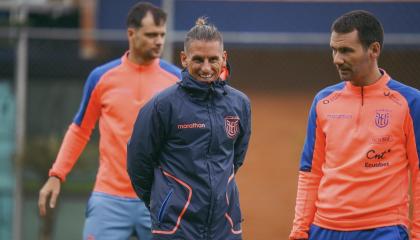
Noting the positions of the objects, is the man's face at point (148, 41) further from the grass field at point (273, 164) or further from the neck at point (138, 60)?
the grass field at point (273, 164)

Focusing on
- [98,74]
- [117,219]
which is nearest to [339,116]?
[117,219]

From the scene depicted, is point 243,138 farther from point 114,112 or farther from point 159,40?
point 159,40

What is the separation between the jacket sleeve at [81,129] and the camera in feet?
21.3

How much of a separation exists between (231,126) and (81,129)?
1.87 metres

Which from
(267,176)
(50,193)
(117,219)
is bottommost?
(267,176)

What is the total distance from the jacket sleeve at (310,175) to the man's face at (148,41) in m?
1.73

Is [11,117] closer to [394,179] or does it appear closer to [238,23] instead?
[238,23]

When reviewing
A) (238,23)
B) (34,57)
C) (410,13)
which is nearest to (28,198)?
(34,57)

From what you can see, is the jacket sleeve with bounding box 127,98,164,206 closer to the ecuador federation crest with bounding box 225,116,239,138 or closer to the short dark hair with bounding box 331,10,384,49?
the ecuador federation crest with bounding box 225,116,239,138

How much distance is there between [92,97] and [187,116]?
5.77 ft

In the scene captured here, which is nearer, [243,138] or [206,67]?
[206,67]

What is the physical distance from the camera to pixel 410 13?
35.6 ft

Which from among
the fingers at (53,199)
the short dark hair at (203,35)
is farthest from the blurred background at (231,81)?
the short dark hair at (203,35)

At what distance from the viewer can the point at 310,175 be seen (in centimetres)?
511
